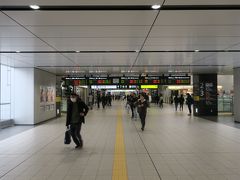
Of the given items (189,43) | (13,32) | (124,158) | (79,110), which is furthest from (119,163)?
(189,43)

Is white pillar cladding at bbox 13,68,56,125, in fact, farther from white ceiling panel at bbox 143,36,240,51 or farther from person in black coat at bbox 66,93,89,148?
white ceiling panel at bbox 143,36,240,51

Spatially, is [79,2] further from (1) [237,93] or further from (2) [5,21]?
(1) [237,93]

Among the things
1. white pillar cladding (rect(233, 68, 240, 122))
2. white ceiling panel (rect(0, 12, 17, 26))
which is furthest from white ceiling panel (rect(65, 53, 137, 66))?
white pillar cladding (rect(233, 68, 240, 122))

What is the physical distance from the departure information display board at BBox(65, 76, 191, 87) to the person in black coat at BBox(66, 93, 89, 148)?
44.2 feet

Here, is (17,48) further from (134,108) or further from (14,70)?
(134,108)

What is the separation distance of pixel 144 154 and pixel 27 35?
461 centimetres

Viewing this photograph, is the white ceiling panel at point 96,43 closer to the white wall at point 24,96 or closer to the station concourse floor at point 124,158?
the station concourse floor at point 124,158

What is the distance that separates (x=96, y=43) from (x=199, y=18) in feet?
12.4

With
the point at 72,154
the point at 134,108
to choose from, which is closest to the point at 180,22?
the point at 72,154

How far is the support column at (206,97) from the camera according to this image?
23.0 m

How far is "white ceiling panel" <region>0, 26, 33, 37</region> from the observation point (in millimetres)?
7336

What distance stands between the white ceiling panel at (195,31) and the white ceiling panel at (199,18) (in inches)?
13.3

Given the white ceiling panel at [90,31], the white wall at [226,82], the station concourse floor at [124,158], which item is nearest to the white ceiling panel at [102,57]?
the station concourse floor at [124,158]

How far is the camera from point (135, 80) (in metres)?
23.7
